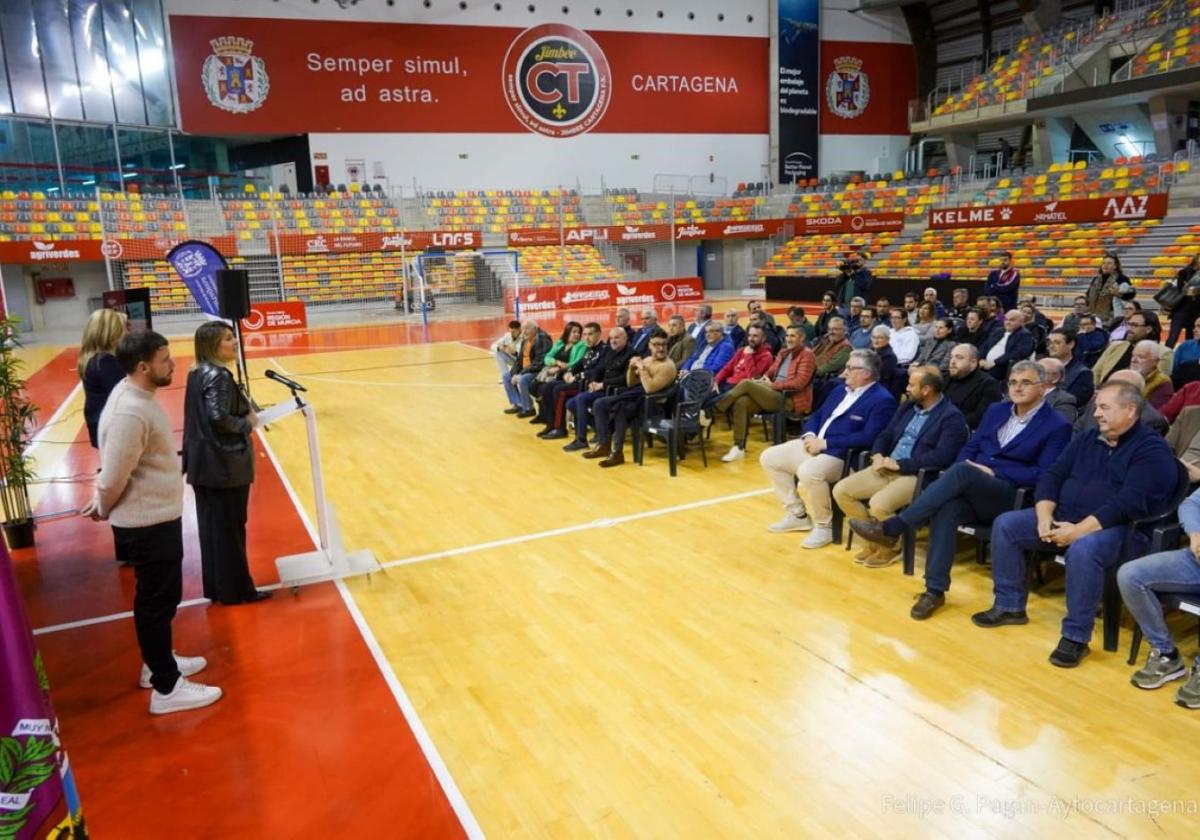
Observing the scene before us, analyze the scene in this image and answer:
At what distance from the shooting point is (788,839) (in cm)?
293

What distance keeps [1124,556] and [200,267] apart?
8.54 m

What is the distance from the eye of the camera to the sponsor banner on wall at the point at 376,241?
24.1 metres

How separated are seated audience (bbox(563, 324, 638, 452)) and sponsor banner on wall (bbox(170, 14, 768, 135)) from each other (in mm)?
23361

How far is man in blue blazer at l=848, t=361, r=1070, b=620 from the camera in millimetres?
4648

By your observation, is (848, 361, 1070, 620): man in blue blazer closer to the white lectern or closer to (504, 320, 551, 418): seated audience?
the white lectern

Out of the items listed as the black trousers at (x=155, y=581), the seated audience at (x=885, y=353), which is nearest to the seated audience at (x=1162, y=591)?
the seated audience at (x=885, y=353)

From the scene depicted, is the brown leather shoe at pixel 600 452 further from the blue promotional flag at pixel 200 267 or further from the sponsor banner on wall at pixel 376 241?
the sponsor banner on wall at pixel 376 241

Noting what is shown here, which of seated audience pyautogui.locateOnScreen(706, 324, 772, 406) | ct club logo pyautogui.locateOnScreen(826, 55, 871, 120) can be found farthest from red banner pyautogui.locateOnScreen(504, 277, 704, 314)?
seated audience pyautogui.locateOnScreen(706, 324, 772, 406)

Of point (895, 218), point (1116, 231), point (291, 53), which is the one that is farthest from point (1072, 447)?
point (291, 53)

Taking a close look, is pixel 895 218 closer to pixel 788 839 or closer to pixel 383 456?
pixel 383 456

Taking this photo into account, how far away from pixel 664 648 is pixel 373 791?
167 cm

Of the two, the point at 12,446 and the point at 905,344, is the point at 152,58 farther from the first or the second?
the point at 905,344

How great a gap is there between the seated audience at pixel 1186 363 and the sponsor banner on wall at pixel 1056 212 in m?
15.9

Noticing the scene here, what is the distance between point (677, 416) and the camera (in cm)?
769
